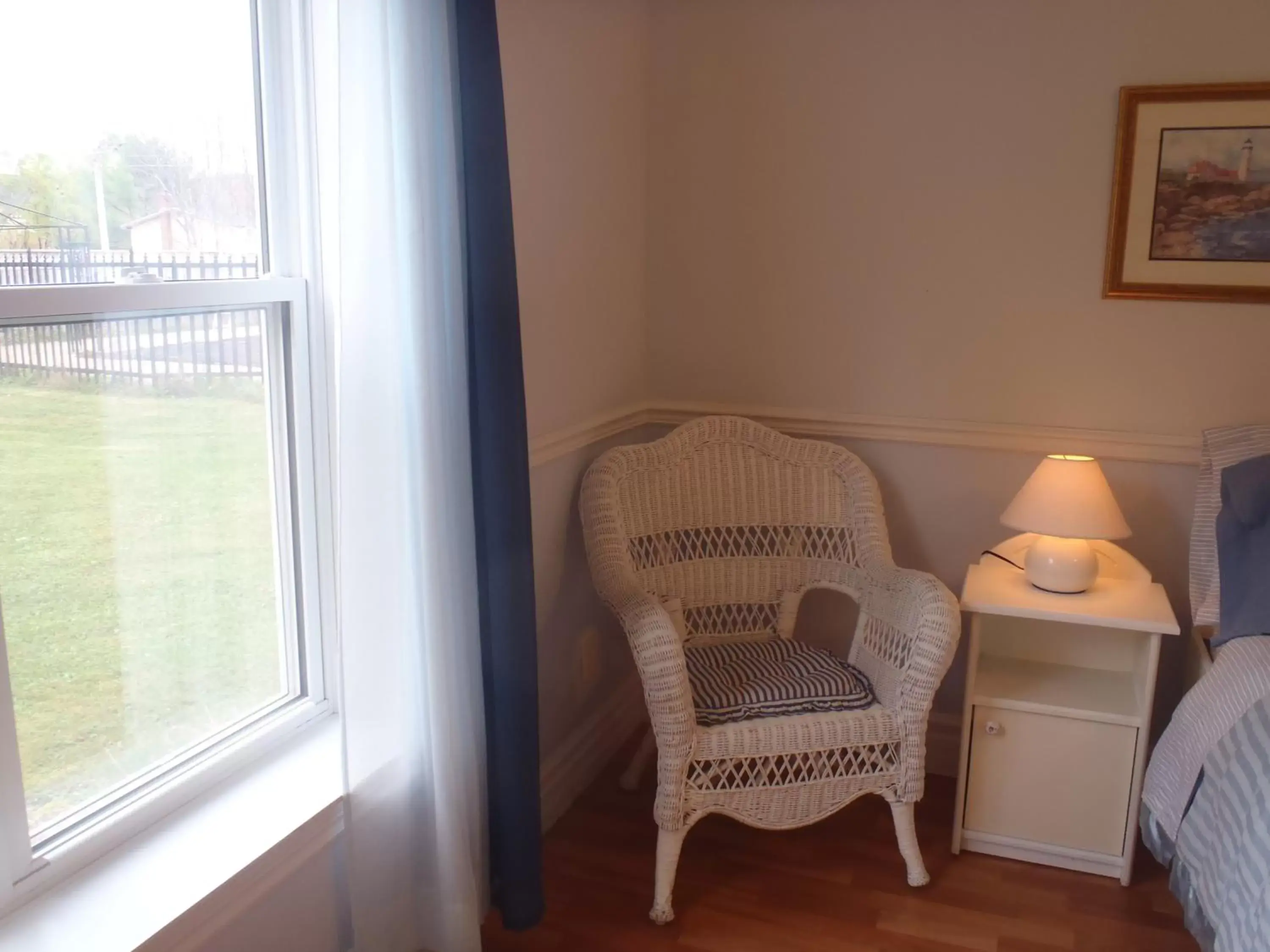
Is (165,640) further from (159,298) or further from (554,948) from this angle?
(554,948)

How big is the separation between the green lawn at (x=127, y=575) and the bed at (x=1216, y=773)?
1.65 metres

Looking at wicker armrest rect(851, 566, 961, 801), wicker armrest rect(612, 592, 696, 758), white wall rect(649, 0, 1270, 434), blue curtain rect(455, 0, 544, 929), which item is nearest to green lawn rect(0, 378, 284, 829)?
blue curtain rect(455, 0, 544, 929)

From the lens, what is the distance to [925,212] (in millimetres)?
2729

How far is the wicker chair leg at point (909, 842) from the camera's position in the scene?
Answer: 2.33m

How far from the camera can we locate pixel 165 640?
1.72 metres

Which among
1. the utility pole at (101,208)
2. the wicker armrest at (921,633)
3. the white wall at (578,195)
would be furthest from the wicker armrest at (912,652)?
the utility pole at (101,208)

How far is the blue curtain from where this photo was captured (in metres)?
1.85

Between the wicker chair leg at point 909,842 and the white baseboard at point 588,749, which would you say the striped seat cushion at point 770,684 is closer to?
the wicker chair leg at point 909,842

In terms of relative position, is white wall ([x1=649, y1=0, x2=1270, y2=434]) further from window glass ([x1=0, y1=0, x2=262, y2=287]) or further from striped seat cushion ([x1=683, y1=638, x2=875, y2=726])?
window glass ([x1=0, y1=0, x2=262, y2=287])

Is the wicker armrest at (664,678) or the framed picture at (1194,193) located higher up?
the framed picture at (1194,193)

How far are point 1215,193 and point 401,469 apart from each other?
1970 millimetres

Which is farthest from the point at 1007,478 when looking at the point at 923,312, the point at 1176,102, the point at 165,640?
the point at 165,640

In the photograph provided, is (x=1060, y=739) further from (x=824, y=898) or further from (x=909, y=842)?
(x=824, y=898)

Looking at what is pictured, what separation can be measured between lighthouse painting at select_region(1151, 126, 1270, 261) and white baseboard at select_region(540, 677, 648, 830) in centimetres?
172
